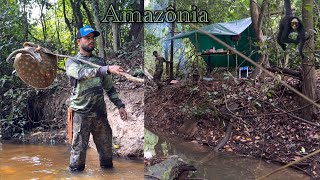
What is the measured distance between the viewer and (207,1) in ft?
7.11

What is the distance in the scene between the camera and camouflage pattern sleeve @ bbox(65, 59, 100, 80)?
1.91m

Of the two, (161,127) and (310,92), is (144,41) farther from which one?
(310,92)

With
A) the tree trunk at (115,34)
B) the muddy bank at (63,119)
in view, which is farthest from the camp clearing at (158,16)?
the muddy bank at (63,119)

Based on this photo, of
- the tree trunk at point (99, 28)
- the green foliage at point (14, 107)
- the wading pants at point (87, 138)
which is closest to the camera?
the wading pants at point (87, 138)

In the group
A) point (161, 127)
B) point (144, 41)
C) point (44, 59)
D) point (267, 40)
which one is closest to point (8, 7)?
point (44, 59)

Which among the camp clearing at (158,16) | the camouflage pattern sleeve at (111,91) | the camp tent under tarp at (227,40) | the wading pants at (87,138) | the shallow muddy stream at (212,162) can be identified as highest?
the camp clearing at (158,16)

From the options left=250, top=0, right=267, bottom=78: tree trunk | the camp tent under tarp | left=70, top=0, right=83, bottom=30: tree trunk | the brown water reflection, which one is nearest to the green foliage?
the brown water reflection

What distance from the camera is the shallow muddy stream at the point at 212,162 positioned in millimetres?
2178

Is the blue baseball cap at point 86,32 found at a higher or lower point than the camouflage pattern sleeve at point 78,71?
higher

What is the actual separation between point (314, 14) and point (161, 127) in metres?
1.26

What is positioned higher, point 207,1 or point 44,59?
point 207,1

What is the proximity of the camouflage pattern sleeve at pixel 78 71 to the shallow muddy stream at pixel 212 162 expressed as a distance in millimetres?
553

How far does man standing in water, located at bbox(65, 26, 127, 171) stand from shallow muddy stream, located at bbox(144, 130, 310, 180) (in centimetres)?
31

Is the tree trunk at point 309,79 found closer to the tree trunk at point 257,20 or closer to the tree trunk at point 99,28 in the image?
the tree trunk at point 257,20
